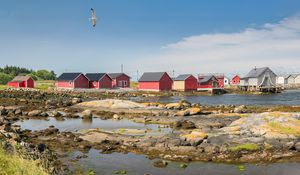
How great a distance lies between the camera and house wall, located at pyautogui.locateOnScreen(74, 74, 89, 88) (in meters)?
89.9

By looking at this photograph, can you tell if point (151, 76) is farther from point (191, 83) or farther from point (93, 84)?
point (93, 84)

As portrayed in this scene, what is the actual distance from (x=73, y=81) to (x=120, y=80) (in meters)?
14.7

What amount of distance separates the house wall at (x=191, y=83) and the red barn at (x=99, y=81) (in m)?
21.7

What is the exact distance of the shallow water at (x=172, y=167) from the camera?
1809 cm

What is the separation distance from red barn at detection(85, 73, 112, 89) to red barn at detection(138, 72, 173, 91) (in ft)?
30.9

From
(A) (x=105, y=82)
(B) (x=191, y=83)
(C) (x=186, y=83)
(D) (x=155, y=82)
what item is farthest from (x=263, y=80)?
(A) (x=105, y=82)

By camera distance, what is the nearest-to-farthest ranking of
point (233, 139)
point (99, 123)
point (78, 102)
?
point (233, 139) < point (99, 123) < point (78, 102)

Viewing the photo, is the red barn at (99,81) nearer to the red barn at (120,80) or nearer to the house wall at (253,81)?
the red barn at (120,80)

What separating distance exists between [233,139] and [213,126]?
778 centimetres

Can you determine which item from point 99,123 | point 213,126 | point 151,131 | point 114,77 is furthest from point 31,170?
point 114,77

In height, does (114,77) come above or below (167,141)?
above

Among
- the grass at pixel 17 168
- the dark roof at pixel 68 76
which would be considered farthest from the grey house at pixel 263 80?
the grass at pixel 17 168

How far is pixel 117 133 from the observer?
28.5 meters

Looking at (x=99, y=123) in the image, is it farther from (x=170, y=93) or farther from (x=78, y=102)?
(x=170, y=93)
